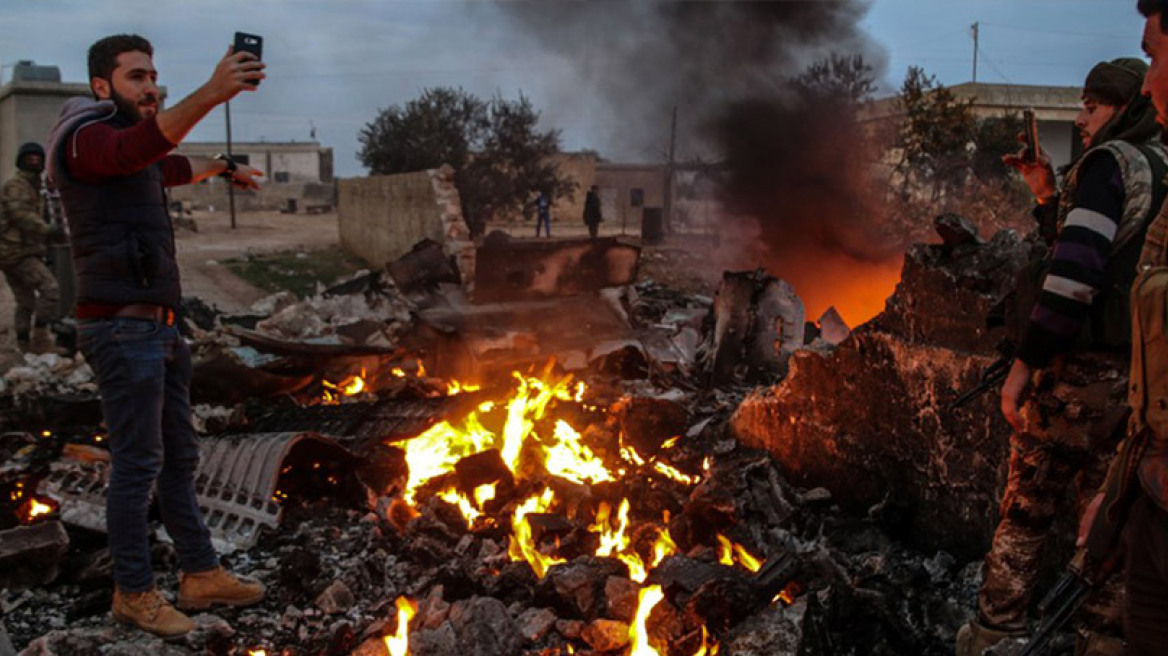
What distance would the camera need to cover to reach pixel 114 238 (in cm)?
321

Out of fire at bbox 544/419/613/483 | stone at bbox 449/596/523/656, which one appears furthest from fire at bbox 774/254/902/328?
stone at bbox 449/596/523/656

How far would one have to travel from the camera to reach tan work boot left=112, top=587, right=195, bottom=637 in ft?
11.2

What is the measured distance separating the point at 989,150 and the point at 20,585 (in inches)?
685

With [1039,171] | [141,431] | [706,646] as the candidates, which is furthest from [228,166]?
[1039,171]

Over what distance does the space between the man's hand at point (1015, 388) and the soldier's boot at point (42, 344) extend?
939 cm

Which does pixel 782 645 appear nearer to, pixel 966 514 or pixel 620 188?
pixel 966 514

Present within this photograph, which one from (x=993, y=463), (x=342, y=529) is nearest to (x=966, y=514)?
(x=993, y=463)

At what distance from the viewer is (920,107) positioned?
1655 centimetres

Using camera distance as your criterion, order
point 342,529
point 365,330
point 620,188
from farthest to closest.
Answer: point 620,188 < point 365,330 < point 342,529

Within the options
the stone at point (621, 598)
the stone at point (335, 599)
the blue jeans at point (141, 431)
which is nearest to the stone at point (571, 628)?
the stone at point (621, 598)

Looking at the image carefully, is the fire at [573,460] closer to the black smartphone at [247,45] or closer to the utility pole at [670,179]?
the black smartphone at [247,45]

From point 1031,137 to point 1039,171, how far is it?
0.55 ft

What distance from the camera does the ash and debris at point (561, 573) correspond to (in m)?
3.31

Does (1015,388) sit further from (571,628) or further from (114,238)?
(114,238)
